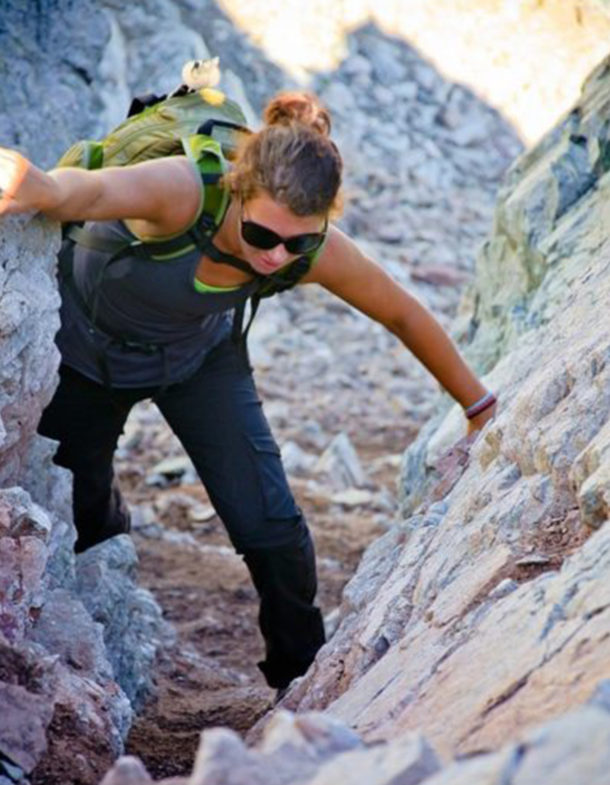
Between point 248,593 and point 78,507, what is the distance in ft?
9.97

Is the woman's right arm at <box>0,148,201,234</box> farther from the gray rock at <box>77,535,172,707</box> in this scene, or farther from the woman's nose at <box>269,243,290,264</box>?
the gray rock at <box>77,535,172,707</box>

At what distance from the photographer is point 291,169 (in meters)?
5.11

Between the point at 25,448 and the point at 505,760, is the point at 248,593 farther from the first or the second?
the point at 505,760

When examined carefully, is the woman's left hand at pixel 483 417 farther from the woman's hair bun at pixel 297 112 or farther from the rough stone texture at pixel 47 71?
the rough stone texture at pixel 47 71

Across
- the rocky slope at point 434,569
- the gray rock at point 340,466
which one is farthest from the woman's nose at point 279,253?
the gray rock at point 340,466

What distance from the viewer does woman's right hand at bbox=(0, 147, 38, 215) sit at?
4496mm

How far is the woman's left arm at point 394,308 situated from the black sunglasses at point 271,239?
36 cm

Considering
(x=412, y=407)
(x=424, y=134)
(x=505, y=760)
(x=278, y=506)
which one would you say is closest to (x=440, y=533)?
(x=278, y=506)

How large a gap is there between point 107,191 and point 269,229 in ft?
2.04

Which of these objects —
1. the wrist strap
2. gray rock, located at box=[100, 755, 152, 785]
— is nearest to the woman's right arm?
the wrist strap

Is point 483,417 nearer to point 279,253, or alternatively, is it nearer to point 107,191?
point 279,253

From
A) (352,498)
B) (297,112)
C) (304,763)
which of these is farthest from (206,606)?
(304,763)

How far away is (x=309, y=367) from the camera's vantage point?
1577 centimetres

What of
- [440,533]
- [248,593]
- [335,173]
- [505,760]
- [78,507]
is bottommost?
[248,593]
